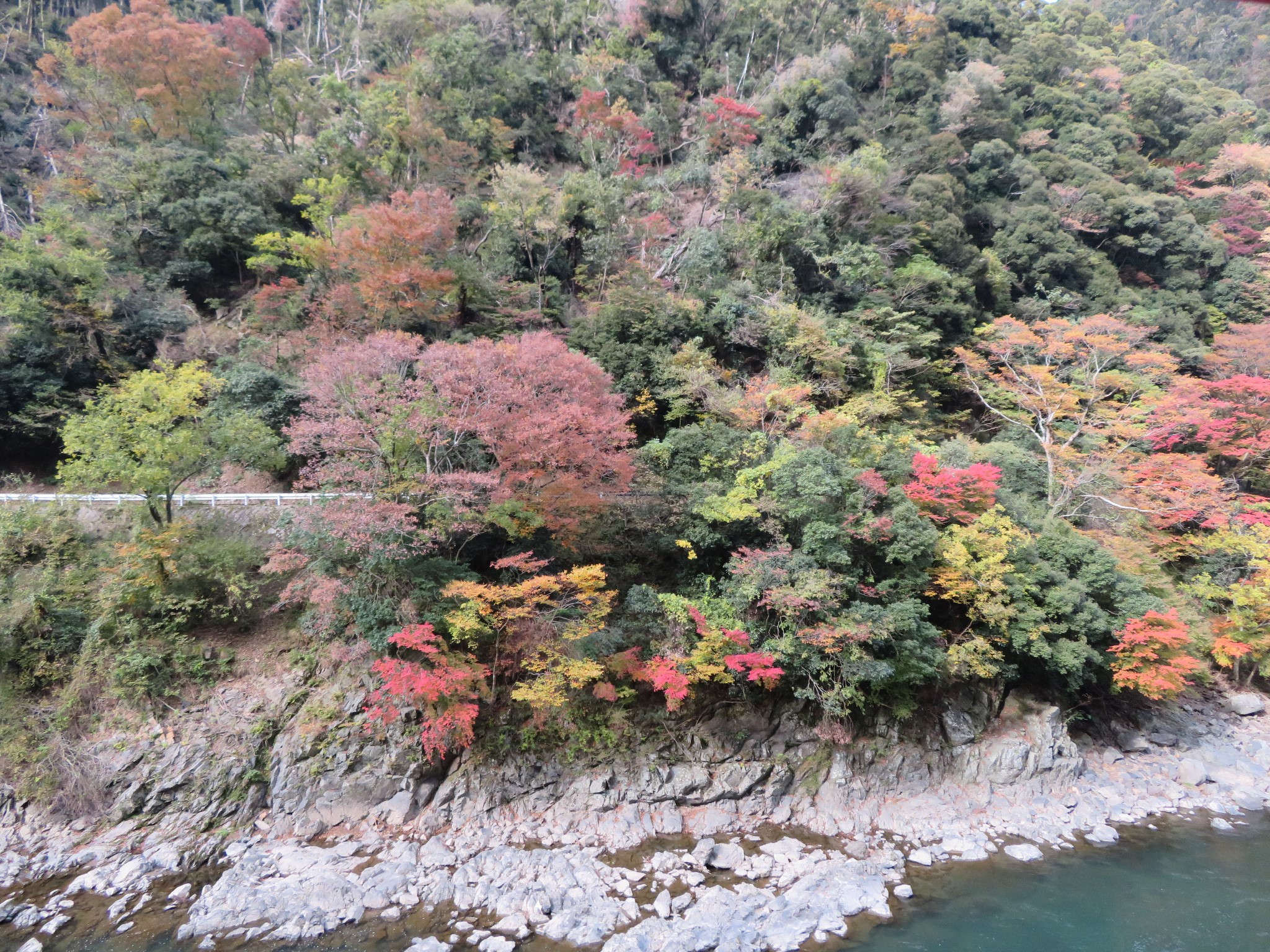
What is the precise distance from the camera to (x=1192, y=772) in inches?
774

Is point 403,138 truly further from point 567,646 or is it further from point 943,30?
point 943,30

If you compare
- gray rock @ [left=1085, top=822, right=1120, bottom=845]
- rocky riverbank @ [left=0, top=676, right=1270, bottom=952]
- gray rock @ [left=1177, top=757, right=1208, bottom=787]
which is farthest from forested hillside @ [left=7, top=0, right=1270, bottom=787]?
gray rock @ [left=1085, top=822, right=1120, bottom=845]

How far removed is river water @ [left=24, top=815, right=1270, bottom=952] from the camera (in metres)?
13.5

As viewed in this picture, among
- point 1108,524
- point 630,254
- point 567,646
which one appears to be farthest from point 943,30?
point 567,646

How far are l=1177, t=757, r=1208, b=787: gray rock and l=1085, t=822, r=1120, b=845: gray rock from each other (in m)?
4.19

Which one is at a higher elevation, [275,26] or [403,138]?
[275,26]

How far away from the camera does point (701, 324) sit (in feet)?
83.9

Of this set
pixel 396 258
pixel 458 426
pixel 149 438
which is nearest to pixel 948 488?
pixel 458 426

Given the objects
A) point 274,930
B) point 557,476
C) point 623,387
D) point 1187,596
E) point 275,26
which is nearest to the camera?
point 274,930

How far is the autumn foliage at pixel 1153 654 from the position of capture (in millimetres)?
18766

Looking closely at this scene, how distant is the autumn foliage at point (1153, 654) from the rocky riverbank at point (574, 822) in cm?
257

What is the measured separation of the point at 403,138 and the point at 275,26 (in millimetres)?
28031

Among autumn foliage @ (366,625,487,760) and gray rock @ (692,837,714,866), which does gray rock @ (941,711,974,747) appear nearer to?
gray rock @ (692,837,714,866)

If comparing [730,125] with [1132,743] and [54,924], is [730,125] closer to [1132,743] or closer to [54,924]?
[1132,743]
